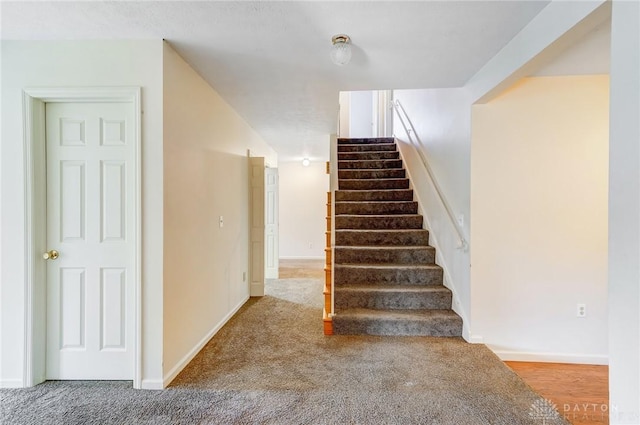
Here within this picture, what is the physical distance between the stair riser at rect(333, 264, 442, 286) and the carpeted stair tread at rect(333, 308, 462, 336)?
0.43m

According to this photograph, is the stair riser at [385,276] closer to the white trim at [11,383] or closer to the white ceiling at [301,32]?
the white ceiling at [301,32]

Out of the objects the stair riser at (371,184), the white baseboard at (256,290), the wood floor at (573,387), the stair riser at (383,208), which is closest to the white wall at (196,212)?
the white baseboard at (256,290)

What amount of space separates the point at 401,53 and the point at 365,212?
2271 mm

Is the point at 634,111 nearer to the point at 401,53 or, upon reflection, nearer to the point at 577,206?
the point at 401,53

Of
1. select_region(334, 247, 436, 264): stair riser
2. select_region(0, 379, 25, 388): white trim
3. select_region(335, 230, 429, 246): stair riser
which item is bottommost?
select_region(0, 379, 25, 388): white trim

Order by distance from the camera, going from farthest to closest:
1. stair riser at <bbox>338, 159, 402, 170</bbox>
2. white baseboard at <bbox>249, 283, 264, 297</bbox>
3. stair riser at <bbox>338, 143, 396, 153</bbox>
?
stair riser at <bbox>338, 143, 396, 153</bbox>, stair riser at <bbox>338, 159, 402, 170</bbox>, white baseboard at <bbox>249, 283, 264, 297</bbox>

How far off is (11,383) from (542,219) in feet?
13.9

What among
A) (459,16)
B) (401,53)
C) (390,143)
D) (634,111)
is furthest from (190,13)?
(390,143)

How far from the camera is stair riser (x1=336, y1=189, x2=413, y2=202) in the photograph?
4.24 meters

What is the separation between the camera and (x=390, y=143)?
5324 mm

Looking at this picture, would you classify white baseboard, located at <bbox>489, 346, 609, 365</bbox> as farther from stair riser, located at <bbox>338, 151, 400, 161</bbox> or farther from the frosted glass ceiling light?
stair riser, located at <bbox>338, 151, 400, 161</bbox>

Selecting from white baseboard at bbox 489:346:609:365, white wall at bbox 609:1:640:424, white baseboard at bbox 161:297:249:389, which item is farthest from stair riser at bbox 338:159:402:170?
white wall at bbox 609:1:640:424

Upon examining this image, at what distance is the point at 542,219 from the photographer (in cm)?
256

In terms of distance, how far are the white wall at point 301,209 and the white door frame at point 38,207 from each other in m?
5.06
